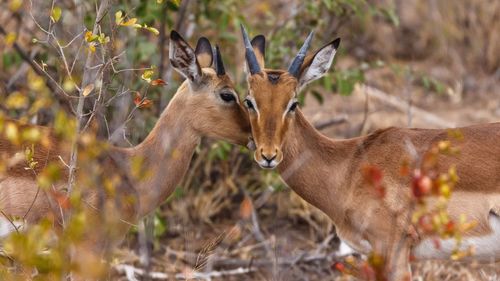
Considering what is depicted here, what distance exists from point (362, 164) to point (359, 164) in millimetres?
38

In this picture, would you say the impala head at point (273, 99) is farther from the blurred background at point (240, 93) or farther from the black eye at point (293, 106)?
the blurred background at point (240, 93)

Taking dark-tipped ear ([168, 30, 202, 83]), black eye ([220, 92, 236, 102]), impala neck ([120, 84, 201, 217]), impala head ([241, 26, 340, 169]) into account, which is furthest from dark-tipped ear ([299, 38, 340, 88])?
impala neck ([120, 84, 201, 217])

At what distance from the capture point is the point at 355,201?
567 centimetres

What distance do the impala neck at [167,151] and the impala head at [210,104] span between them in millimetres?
45

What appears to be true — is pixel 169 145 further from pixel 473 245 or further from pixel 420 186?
pixel 420 186

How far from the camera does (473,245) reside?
5.51m

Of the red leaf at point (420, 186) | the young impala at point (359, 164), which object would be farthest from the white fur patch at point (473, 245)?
the red leaf at point (420, 186)

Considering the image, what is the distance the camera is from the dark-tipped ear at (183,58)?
5770 mm

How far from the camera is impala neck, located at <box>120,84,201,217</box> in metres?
5.79

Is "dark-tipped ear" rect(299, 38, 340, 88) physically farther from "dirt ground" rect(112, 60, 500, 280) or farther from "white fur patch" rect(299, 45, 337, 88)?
"dirt ground" rect(112, 60, 500, 280)

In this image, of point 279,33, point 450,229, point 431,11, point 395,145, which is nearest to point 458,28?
point 431,11

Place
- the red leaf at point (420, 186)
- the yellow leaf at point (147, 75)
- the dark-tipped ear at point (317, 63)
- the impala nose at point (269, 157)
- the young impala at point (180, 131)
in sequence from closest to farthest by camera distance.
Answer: the red leaf at point (420, 186) < the yellow leaf at point (147, 75) < the impala nose at point (269, 157) < the young impala at point (180, 131) < the dark-tipped ear at point (317, 63)

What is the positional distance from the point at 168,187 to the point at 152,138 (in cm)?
31

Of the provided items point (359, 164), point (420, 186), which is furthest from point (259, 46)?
point (420, 186)
